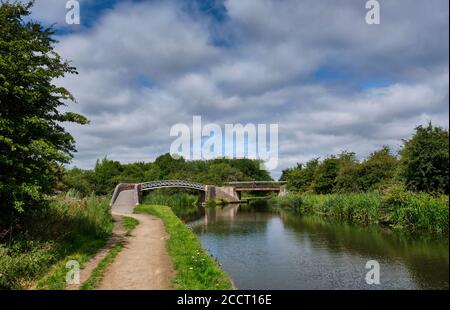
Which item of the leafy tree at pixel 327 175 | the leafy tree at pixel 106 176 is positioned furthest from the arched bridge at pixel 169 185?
the leafy tree at pixel 327 175

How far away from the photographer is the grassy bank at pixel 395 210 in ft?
62.5

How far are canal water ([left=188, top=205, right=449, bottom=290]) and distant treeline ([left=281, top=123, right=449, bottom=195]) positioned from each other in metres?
3.30

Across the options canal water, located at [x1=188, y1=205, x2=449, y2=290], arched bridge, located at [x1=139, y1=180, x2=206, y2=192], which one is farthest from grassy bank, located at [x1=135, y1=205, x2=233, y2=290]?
arched bridge, located at [x1=139, y1=180, x2=206, y2=192]

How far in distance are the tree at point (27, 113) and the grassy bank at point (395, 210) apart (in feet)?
53.9

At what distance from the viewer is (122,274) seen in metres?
9.55

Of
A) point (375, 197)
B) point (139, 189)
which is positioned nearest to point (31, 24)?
point (375, 197)

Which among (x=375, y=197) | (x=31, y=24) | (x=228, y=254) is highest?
(x=31, y=24)

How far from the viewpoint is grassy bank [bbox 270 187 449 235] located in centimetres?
1906

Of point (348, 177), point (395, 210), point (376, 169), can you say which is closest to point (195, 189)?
point (348, 177)

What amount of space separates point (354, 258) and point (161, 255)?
7157mm

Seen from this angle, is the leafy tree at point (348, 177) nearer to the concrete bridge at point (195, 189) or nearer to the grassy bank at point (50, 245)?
the concrete bridge at point (195, 189)

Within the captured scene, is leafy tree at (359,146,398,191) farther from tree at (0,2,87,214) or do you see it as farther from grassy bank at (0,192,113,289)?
tree at (0,2,87,214)

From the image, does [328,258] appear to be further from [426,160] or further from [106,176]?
[106,176]
